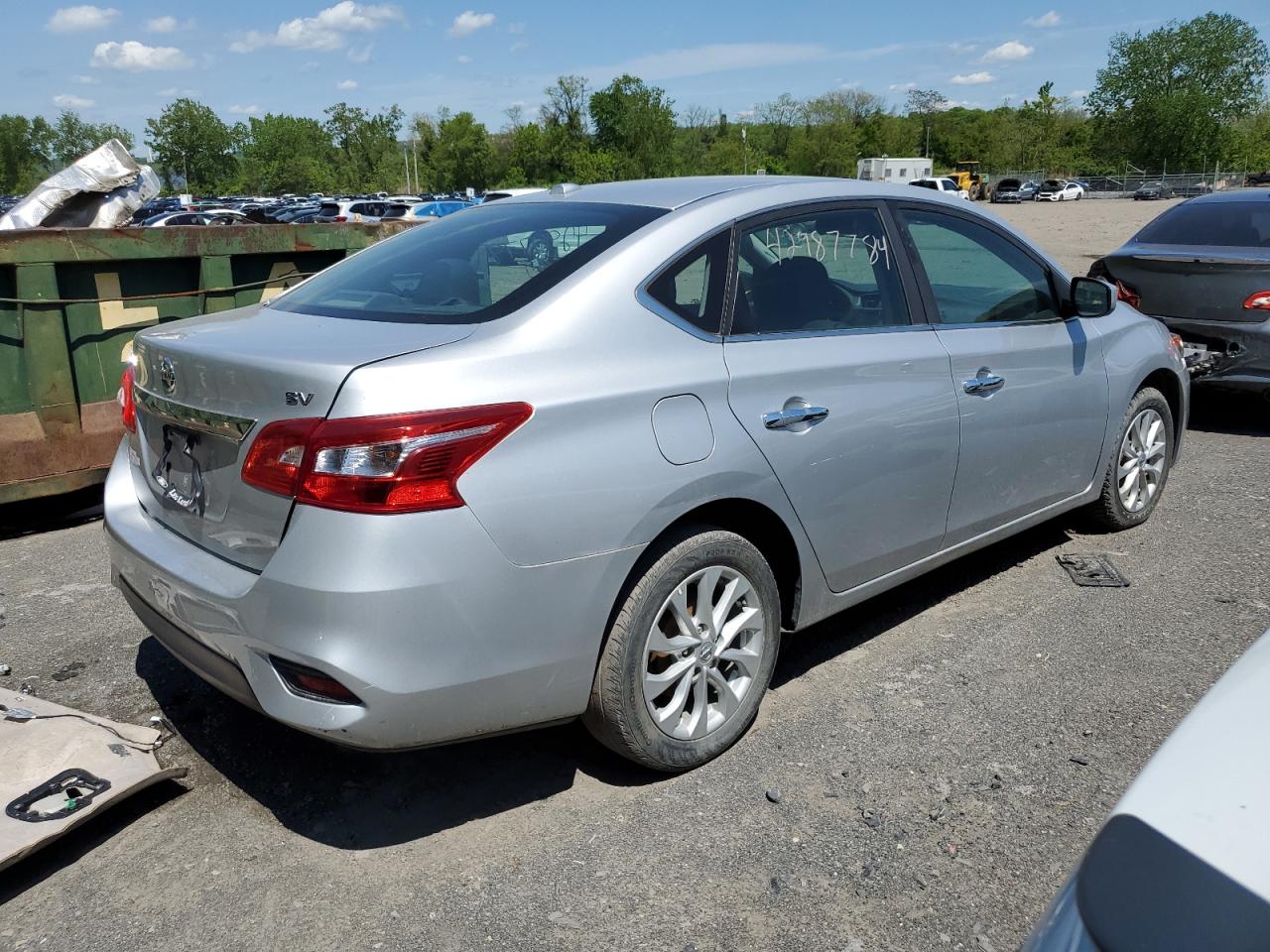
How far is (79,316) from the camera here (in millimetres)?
5500

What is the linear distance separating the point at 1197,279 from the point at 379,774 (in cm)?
628

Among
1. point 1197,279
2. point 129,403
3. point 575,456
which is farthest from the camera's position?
point 1197,279

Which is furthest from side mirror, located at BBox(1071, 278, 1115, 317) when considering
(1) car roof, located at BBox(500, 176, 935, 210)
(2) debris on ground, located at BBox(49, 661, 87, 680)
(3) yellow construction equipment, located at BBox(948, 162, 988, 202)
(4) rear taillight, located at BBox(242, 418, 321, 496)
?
(3) yellow construction equipment, located at BBox(948, 162, 988, 202)

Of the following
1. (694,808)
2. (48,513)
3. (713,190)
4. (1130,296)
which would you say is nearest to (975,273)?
(713,190)

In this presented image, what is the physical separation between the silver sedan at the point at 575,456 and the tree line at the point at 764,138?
287ft

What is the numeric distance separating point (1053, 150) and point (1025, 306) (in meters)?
108

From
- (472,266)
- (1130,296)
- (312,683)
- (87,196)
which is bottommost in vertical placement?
(312,683)

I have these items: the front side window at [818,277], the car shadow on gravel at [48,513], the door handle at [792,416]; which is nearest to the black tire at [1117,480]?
the front side window at [818,277]

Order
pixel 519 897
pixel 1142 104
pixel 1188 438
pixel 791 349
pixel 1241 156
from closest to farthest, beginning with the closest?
pixel 519 897
pixel 791 349
pixel 1188 438
pixel 1241 156
pixel 1142 104

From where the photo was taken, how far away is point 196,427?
2775 mm

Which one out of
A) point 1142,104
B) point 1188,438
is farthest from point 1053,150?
point 1188,438

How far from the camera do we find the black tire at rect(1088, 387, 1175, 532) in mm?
4797

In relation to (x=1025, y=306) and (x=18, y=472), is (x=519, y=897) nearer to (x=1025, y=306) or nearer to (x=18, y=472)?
(x=1025, y=306)

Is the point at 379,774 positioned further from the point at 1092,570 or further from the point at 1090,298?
the point at 1090,298
